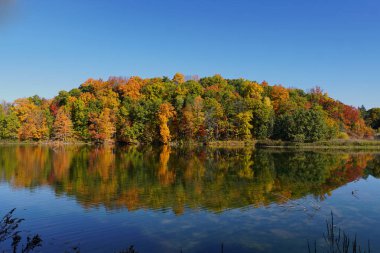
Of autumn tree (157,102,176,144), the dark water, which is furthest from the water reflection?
autumn tree (157,102,176,144)

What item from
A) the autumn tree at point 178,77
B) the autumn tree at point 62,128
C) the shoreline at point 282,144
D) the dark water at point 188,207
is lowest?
the dark water at point 188,207

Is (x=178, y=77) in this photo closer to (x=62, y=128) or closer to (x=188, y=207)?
(x=62, y=128)

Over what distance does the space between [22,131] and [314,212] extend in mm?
76858

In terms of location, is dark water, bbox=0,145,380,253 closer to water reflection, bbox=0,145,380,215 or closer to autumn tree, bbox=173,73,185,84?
water reflection, bbox=0,145,380,215

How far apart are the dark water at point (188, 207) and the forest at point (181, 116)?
4222 centimetres

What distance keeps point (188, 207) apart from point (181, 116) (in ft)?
197

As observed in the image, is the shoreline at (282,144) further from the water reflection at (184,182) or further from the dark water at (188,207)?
the dark water at (188,207)

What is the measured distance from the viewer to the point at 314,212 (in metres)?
16.8

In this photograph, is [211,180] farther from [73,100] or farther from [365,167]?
[73,100]

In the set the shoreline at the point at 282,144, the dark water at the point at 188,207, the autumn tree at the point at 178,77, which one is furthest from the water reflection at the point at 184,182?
the autumn tree at the point at 178,77

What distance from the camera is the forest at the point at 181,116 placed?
71819 mm

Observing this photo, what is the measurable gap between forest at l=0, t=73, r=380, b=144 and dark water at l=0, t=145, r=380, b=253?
139 ft

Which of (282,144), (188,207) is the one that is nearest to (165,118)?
(282,144)

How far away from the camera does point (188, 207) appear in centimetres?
1745
